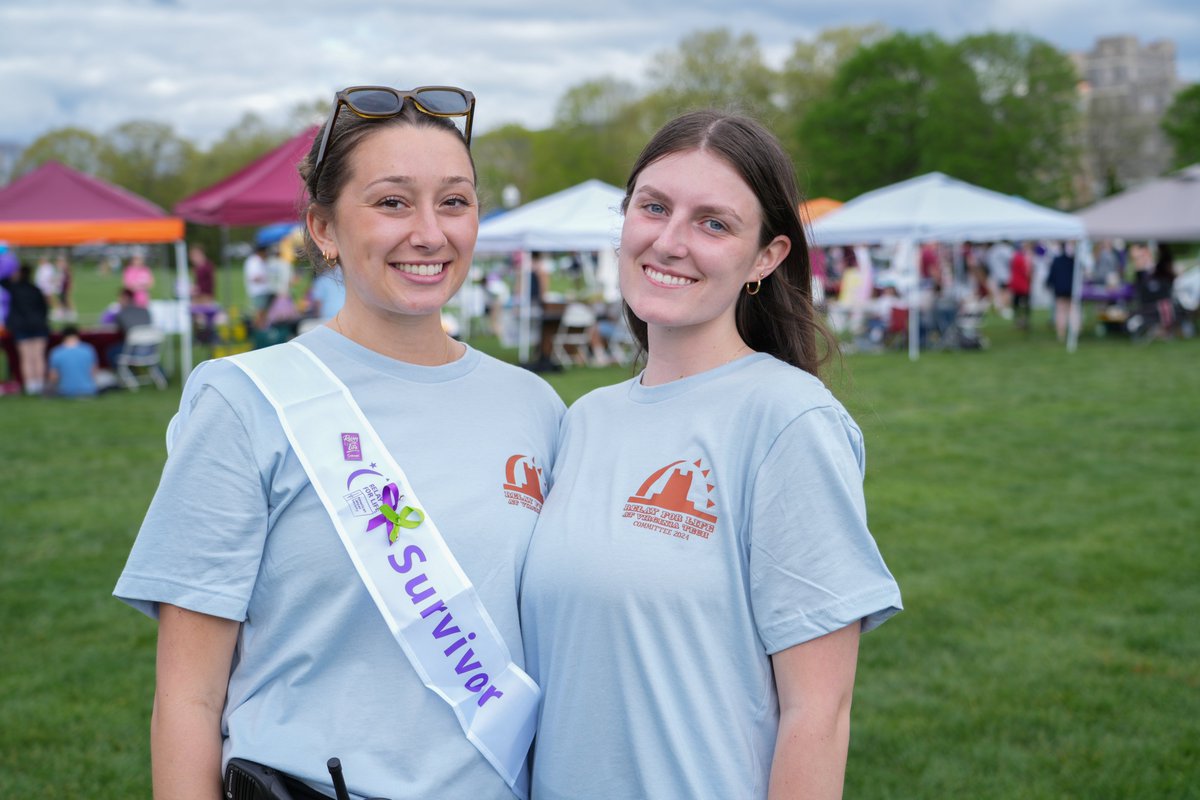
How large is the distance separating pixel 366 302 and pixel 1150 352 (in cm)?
1854

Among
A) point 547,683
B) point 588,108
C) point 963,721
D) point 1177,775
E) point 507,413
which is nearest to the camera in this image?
point 547,683

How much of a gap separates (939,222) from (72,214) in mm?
13157

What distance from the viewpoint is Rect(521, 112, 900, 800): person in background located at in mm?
1879

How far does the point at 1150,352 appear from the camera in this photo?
717 inches

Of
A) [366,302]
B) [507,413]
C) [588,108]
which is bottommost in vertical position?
[507,413]

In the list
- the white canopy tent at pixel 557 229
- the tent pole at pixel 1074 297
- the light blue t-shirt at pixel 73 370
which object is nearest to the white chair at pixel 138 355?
the light blue t-shirt at pixel 73 370

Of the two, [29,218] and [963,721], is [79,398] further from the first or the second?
[963,721]

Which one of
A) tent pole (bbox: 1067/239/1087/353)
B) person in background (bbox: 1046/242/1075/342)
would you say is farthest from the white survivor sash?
person in background (bbox: 1046/242/1075/342)

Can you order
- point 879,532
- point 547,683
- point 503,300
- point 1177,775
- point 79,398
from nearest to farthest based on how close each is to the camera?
point 547,683, point 1177,775, point 879,532, point 79,398, point 503,300

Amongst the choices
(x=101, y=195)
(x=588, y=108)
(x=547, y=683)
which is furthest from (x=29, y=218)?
(x=588, y=108)

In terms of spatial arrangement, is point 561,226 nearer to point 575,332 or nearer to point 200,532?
point 575,332

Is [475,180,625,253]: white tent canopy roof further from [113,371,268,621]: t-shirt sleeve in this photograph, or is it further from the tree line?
the tree line

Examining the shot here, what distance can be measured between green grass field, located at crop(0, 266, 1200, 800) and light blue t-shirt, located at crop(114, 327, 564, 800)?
2.79 feet

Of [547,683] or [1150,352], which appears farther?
[1150,352]
